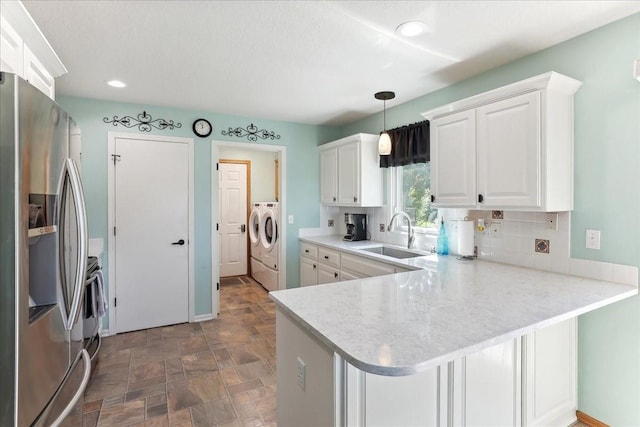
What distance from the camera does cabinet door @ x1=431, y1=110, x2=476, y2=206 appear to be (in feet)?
7.73

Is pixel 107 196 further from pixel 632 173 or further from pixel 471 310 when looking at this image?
pixel 632 173

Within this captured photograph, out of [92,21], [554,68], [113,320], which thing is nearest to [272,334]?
[113,320]

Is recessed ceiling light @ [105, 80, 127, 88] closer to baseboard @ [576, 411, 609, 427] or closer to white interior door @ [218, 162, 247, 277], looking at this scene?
white interior door @ [218, 162, 247, 277]

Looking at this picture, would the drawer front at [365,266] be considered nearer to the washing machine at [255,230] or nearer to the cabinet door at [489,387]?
the cabinet door at [489,387]

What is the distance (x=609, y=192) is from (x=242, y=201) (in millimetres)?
4917

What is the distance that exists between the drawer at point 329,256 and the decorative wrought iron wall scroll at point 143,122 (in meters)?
2.11

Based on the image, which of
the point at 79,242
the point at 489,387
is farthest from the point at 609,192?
the point at 79,242

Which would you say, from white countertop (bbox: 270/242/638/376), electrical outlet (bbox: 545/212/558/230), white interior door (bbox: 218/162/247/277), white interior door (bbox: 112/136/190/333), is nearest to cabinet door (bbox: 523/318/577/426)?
white countertop (bbox: 270/242/638/376)

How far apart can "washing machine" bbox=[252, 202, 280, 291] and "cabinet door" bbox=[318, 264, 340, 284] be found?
0.81 m

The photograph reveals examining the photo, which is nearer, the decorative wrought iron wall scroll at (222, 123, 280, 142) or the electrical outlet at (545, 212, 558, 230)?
the electrical outlet at (545, 212, 558, 230)

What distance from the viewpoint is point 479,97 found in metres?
2.25

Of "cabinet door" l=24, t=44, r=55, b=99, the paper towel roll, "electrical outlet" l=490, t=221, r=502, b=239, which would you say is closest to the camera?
"cabinet door" l=24, t=44, r=55, b=99

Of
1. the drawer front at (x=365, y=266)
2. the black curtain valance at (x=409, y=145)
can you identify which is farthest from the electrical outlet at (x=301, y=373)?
the black curtain valance at (x=409, y=145)

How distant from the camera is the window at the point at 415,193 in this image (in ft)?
10.9
